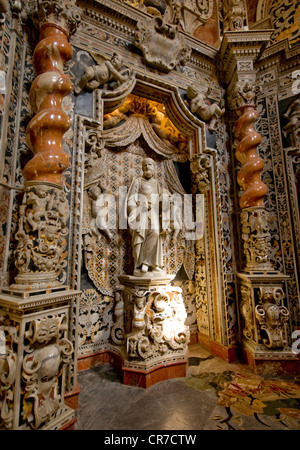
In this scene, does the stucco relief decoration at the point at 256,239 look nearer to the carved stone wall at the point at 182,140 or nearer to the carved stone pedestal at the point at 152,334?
the carved stone wall at the point at 182,140

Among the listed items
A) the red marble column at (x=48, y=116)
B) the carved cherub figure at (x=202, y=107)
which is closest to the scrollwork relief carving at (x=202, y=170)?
the carved cherub figure at (x=202, y=107)

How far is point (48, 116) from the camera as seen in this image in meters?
2.09

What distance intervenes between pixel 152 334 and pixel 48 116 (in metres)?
2.68

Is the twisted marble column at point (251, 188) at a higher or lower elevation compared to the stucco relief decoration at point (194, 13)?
lower

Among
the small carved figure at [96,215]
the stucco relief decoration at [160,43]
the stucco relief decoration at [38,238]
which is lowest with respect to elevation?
the stucco relief decoration at [38,238]

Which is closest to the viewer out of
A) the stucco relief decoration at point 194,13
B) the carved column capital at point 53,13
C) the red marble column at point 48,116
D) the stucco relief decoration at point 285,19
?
the red marble column at point 48,116

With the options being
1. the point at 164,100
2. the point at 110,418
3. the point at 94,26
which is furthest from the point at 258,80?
the point at 110,418

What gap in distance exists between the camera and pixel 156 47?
344 centimetres

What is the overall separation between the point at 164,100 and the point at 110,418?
4.39 m

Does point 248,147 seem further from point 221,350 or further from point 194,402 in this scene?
point 194,402

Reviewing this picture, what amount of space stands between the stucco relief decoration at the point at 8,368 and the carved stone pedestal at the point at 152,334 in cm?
128

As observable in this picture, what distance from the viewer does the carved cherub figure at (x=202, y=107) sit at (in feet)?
11.9

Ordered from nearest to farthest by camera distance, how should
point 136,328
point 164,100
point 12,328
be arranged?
1. point 12,328
2. point 136,328
3. point 164,100
